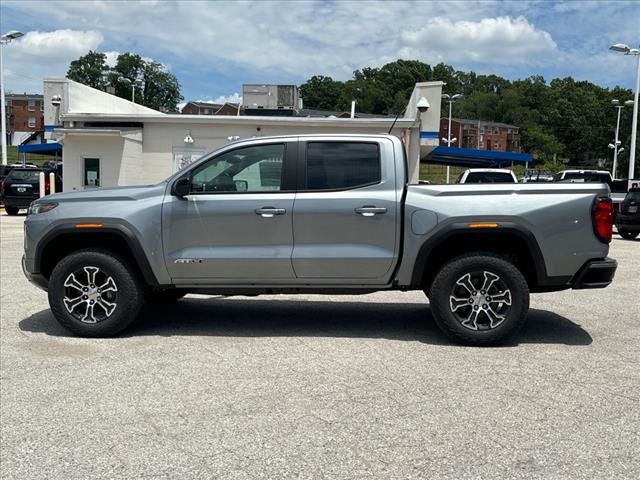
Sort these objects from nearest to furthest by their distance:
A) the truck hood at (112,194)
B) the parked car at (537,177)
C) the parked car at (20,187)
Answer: the truck hood at (112,194)
the parked car at (20,187)
the parked car at (537,177)

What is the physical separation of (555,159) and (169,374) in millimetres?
122108

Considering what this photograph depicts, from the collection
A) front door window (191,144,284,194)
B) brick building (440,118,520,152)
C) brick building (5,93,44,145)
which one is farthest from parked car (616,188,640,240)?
brick building (5,93,44,145)

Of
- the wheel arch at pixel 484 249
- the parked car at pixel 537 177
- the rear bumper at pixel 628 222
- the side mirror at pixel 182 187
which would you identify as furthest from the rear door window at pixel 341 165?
the rear bumper at pixel 628 222

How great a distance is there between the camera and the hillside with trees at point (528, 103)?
121562 mm

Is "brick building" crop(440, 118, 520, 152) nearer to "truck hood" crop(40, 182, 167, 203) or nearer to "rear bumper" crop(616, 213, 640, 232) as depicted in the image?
"rear bumper" crop(616, 213, 640, 232)

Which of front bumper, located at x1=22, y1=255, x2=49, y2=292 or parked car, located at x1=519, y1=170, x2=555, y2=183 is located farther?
parked car, located at x1=519, y1=170, x2=555, y2=183

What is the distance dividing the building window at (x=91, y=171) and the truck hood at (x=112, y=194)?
18.4 m

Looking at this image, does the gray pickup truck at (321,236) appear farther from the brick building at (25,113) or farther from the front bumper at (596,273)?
the brick building at (25,113)

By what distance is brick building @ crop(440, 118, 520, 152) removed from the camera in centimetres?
11346

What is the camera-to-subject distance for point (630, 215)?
58.2 ft

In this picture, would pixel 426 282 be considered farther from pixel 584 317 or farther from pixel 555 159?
pixel 555 159

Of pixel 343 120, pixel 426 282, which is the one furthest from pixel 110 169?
pixel 426 282

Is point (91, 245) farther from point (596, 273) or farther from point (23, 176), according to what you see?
point (23, 176)

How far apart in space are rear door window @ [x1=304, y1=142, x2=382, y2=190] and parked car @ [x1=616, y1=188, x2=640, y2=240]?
47.1 ft
